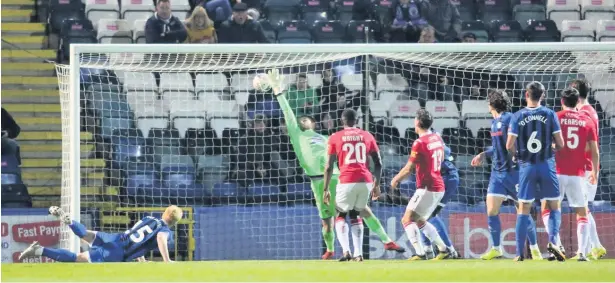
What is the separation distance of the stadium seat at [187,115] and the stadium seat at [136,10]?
9.06 feet

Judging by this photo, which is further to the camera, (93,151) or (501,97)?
(93,151)

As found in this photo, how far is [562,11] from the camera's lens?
2106 centimetres

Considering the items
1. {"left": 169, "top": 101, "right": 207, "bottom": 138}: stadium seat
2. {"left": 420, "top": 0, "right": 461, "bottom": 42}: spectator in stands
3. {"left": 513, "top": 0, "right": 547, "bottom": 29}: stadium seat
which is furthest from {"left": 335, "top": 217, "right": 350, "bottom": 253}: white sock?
{"left": 513, "top": 0, "right": 547, "bottom": 29}: stadium seat

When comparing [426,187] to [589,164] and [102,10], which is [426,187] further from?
[102,10]

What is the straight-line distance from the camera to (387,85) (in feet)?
58.0

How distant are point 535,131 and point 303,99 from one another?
470 cm

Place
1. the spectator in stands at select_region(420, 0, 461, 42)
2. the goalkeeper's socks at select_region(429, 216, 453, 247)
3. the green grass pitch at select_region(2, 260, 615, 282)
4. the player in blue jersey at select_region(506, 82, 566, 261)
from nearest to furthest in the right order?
the green grass pitch at select_region(2, 260, 615, 282) → the player in blue jersey at select_region(506, 82, 566, 261) → the goalkeeper's socks at select_region(429, 216, 453, 247) → the spectator in stands at select_region(420, 0, 461, 42)

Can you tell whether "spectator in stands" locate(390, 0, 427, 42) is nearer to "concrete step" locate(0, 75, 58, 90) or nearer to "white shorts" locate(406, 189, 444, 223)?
"concrete step" locate(0, 75, 58, 90)

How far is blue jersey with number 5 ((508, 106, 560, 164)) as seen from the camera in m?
12.9

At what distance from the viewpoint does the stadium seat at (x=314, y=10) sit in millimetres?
20422

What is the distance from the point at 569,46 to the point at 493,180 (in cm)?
194

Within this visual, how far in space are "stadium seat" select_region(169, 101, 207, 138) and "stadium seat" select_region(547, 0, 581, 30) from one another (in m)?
6.14

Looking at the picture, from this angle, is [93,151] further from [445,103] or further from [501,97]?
[501,97]

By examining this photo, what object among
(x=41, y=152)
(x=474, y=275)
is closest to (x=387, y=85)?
(x=41, y=152)
